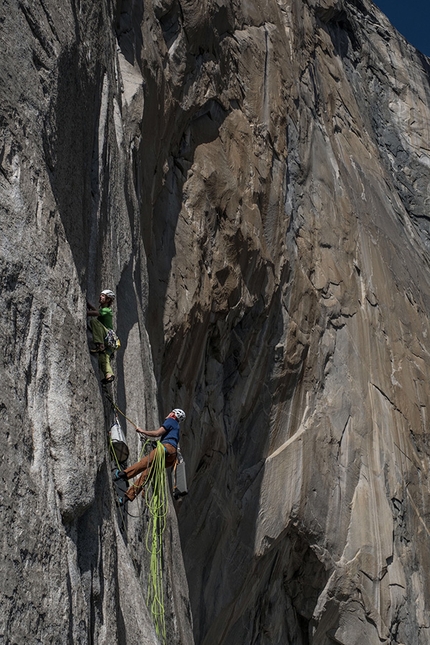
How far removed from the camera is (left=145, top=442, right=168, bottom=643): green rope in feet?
22.6

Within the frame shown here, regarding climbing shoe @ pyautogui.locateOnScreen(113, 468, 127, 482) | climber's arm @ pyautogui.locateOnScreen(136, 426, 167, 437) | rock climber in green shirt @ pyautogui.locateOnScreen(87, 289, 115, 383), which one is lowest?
climbing shoe @ pyautogui.locateOnScreen(113, 468, 127, 482)

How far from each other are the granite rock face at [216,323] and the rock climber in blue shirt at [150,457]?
23cm

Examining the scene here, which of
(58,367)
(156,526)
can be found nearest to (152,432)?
(156,526)

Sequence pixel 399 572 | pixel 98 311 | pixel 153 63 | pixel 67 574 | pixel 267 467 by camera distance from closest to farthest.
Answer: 1. pixel 67 574
2. pixel 98 311
3. pixel 153 63
4. pixel 267 467
5. pixel 399 572

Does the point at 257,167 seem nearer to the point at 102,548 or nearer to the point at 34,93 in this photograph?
the point at 34,93

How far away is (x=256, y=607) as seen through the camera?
13.5 meters

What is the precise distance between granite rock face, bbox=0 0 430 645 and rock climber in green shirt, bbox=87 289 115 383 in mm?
314

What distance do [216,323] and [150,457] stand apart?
5192 mm

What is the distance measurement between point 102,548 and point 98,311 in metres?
2.04

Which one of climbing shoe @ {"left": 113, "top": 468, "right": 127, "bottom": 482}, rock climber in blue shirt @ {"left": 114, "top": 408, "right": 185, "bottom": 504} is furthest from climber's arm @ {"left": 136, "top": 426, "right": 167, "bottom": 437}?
climbing shoe @ {"left": 113, "top": 468, "right": 127, "bottom": 482}

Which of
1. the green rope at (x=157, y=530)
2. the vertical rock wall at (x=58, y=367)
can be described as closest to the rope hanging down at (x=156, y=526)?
the green rope at (x=157, y=530)

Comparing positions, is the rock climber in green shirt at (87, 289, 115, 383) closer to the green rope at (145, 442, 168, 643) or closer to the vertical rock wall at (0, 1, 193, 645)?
the vertical rock wall at (0, 1, 193, 645)

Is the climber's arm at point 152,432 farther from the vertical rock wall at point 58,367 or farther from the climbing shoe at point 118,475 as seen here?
the climbing shoe at point 118,475

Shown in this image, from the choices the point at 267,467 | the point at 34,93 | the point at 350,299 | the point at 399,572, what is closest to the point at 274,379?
the point at 267,467
